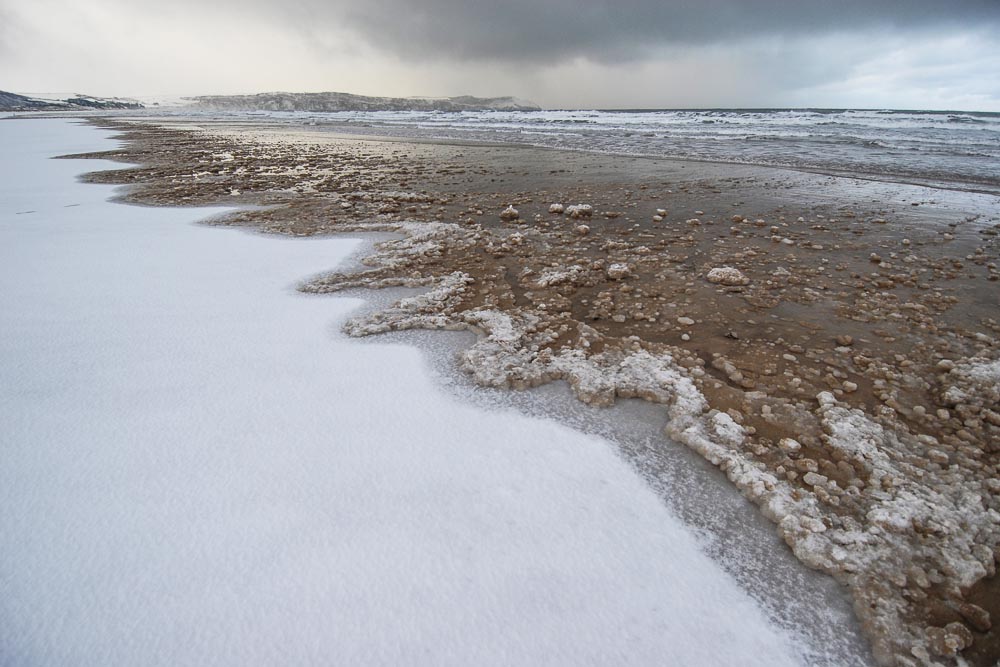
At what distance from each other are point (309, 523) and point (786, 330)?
12.5 ft

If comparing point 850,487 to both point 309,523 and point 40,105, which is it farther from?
point 40,105

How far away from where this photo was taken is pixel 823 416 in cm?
276

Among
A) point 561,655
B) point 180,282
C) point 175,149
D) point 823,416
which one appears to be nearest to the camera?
point 561,655

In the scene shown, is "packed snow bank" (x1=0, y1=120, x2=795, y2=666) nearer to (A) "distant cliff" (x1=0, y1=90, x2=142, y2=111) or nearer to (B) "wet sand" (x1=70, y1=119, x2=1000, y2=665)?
(B) "wet sand" (x1=70, y1=119, x2=1000, y2=665)

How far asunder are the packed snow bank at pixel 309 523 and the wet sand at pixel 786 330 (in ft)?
1.92

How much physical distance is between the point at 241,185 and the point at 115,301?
7292mm

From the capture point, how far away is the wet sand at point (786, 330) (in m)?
1.99

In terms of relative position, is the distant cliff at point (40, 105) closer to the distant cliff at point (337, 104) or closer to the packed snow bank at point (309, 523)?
the distant cliff at point (337, 104)

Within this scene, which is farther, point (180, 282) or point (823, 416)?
point (180, 282)

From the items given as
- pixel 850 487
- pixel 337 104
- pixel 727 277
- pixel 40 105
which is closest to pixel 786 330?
pixel 727 277

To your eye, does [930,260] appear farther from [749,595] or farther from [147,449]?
[147,449]

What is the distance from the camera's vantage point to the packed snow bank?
62.0 inches

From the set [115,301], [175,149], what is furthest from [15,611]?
[175,149]

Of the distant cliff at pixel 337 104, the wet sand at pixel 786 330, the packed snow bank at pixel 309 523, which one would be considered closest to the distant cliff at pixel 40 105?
the distant cliff at pixel 337 104
